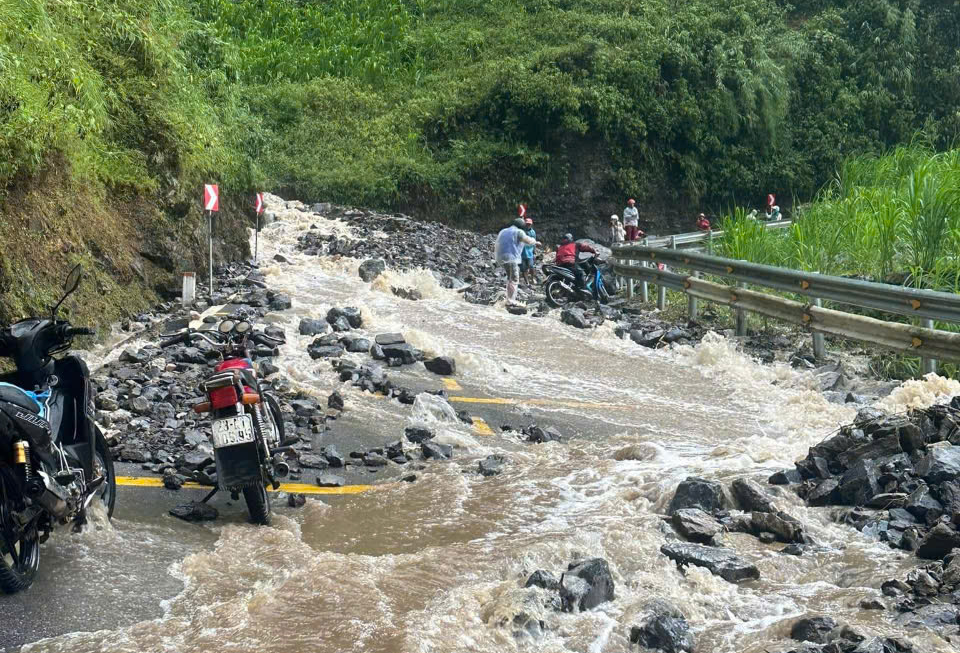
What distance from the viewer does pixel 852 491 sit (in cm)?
684

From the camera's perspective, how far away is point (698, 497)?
675cm

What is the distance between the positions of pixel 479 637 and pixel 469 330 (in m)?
11.0

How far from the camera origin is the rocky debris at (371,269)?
20469 millimetres

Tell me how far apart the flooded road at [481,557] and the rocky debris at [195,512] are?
100 mm

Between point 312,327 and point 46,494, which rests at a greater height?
point 46,494

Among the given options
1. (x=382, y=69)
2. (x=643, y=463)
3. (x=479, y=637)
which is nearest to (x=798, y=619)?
(x=479, y=637)

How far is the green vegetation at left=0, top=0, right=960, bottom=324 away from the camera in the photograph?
33406 millimetres

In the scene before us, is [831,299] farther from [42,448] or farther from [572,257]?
[42,448]

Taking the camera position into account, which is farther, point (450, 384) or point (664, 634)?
point (450, 384)

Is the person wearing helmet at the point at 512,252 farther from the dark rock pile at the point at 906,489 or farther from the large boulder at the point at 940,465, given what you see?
the large boulder at the point at 940,465

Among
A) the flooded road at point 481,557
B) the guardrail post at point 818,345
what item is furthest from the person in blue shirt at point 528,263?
the flooded road at point 481,557

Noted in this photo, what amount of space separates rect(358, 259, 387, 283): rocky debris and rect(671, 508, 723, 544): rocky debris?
1424 centimetres

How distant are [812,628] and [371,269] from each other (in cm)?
1656

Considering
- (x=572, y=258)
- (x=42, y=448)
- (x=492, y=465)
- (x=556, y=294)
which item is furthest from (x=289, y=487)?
(x=572, y=258)
